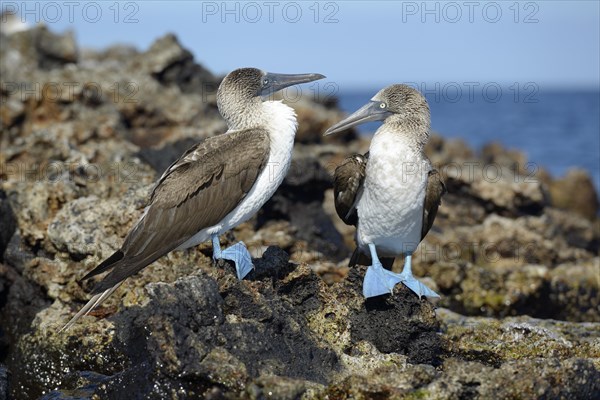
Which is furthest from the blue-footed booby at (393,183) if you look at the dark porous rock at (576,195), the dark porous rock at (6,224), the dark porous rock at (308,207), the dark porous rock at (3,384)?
the dark porous rock at (576,195)

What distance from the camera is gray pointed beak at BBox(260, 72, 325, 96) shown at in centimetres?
749

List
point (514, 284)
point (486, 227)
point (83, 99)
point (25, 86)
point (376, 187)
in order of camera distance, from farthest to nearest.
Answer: point (25, 86) < point (83, 99) < point (486, 227) < point (514, 284) < point (376, 187)

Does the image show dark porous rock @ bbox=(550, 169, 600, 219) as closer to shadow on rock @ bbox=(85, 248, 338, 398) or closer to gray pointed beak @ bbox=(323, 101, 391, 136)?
gray pointed beak @ bbox=(323, 101, 391, 136)

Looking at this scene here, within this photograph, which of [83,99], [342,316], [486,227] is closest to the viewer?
[342,316]

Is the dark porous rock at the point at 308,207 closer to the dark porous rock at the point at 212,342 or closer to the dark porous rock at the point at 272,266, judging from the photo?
the dark porous rock at the point at 272,266

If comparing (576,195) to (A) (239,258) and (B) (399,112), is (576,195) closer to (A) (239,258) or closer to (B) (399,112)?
(B) (399,112)

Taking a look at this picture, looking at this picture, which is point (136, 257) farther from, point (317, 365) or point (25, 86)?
point (25, 86)

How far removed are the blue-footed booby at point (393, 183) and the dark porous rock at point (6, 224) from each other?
11.2 ft

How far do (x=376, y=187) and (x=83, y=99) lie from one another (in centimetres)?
839

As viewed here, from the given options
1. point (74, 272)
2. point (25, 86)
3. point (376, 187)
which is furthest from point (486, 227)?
point (25, 86)

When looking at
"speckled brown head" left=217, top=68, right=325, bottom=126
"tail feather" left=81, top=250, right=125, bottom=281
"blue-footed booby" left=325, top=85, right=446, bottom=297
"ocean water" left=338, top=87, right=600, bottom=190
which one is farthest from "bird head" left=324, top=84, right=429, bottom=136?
"ocean water" left=338, top=87, right=600, bottom=190

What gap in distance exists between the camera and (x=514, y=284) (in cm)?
923

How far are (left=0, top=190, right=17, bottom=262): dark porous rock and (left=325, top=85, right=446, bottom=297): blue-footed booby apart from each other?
11.2ft

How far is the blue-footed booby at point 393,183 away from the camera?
687 centimetres
